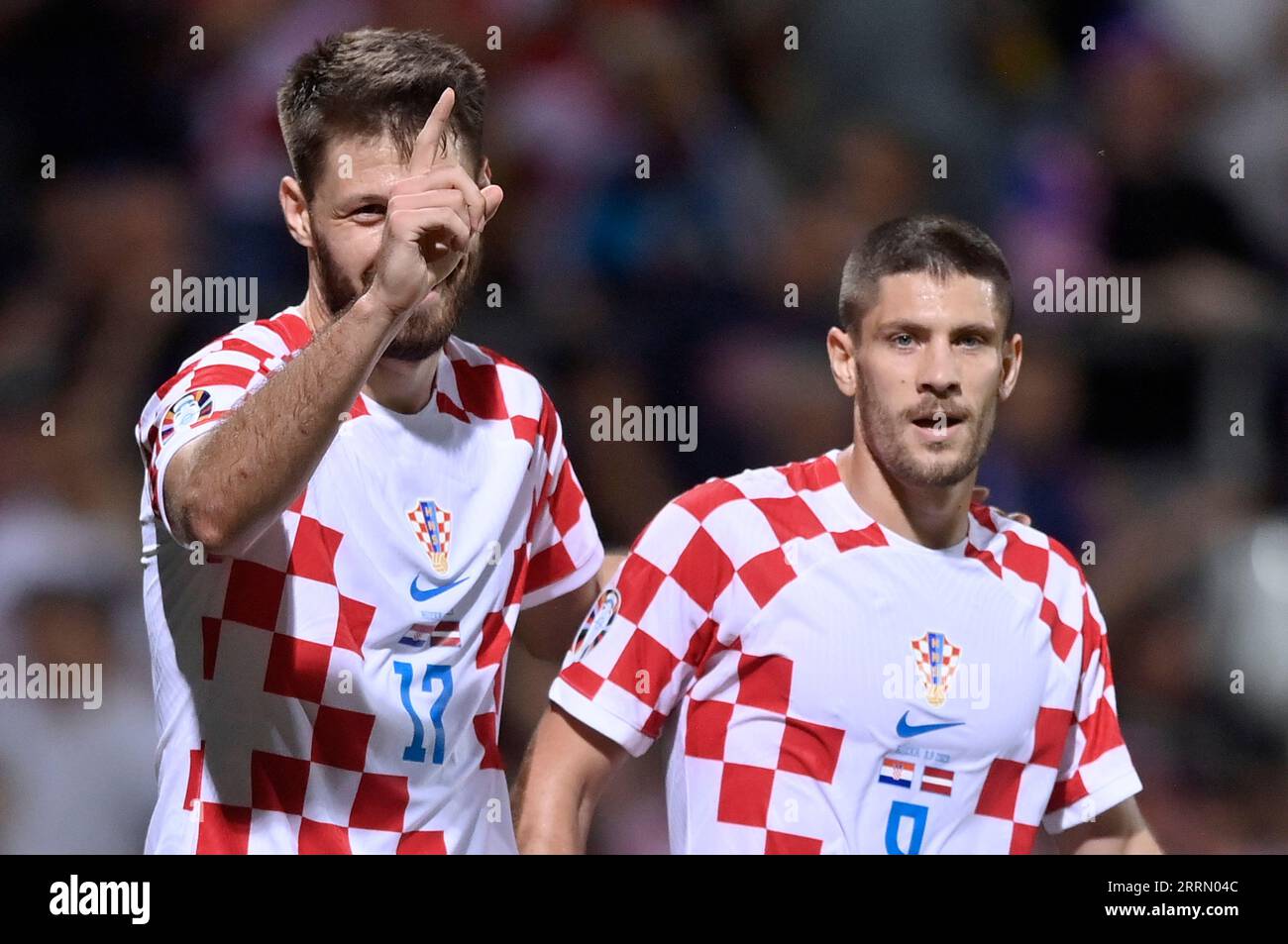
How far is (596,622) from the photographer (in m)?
2.46

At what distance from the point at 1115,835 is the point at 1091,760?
5.7 inches

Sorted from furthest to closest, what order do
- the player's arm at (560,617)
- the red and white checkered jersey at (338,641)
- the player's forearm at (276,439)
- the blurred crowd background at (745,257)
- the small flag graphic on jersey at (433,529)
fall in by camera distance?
the blurred crowd background at (745,257)
the player's arm at (560,617)
the small flag graphic on jersey at (433,529)
the red and white checkered jersey at (338,641)
the player's forearm at (276,439)

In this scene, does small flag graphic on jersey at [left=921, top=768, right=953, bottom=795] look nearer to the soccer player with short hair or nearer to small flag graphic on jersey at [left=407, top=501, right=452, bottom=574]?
the soccer player with short hair

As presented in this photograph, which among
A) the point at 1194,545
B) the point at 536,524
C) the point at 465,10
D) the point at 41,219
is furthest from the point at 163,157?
the point at 1194,545

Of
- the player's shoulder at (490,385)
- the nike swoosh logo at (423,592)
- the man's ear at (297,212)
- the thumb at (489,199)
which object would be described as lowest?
the nike swoosh logo at (423,592)

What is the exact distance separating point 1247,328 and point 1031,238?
60 cm

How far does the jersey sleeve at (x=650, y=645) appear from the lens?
2369mm

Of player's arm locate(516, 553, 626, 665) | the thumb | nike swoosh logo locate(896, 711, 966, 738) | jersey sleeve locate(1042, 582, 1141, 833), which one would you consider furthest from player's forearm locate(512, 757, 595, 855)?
the thumb

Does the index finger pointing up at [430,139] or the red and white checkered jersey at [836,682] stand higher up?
the index finger pointing up at [430,139]

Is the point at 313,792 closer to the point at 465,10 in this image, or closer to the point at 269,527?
the point at 269,527

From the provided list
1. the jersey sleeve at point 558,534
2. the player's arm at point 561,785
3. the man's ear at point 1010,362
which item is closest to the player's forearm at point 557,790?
the player's arm at point 561,785

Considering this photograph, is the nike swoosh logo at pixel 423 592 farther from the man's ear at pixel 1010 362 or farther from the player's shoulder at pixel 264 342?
the man's ear at pixel 1010 362

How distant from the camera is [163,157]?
3.19 m

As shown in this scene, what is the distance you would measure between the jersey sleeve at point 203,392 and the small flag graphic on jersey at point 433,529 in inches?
11.6
